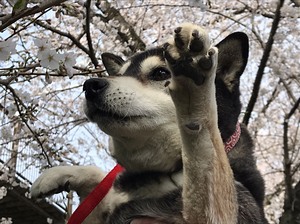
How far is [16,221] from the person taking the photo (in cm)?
1503

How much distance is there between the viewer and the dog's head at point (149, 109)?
3074 mm

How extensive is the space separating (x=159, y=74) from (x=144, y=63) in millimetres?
169

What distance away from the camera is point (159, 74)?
134 inches

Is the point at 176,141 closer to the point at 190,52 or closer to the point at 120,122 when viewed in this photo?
the point at 120,122

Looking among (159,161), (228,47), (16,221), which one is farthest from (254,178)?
(16,221)

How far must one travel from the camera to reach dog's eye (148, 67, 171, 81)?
11.1 ft

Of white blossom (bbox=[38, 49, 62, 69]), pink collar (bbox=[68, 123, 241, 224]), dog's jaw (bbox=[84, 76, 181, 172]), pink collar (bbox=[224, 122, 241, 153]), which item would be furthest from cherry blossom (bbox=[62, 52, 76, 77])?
pink collar (bbox=[224, 122, 241, 153])

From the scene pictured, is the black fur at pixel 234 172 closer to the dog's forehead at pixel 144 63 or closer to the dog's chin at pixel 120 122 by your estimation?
the dog's forehead at pixel 144 63

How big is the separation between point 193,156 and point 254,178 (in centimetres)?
95

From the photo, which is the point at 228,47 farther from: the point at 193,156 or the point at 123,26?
the point at 123,26

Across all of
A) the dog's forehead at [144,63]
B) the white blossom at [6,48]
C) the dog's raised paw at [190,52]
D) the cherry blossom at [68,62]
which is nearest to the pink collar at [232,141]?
the dog's forehead at [144,63]

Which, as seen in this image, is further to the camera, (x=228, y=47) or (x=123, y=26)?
(x=123, y=26)

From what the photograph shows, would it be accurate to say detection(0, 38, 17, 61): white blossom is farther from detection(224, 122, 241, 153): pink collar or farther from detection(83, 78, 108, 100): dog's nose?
detection(224, 122, 241, 153): pink collar

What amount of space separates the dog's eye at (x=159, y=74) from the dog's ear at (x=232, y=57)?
342 mm
